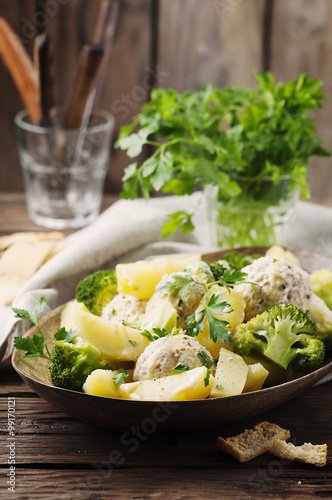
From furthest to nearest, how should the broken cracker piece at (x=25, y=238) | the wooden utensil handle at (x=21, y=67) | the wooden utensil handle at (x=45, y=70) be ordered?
the wooden utensil handle at (x=21, y=67), the wooden utensil handle at (x=45, y=70), the broken cracker piece at (x=25, y=238)

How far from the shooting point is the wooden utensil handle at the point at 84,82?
240 cm

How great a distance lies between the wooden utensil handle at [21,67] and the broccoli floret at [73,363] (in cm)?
150

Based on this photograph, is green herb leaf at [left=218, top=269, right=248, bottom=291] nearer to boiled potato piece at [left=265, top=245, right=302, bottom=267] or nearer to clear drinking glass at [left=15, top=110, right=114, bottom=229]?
boiled potato piece at [left=265, top=245, right=302, bottom=267]

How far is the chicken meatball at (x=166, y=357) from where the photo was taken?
4.04 feet

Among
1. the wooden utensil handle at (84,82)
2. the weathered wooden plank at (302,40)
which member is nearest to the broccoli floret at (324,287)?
the wooden utensil handle at (84,82)

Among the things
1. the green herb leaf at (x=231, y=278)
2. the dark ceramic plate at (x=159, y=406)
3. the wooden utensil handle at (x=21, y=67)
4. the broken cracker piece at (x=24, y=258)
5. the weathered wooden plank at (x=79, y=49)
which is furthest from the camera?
the weathered wooden plank at (x=79, y=49)

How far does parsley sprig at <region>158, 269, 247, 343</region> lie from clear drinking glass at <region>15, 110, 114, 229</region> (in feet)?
4.02

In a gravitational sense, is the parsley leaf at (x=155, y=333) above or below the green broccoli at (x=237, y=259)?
above

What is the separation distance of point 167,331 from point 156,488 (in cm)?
31

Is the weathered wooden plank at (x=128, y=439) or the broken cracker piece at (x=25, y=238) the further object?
the broken cracker piece at (x=25, y=238)

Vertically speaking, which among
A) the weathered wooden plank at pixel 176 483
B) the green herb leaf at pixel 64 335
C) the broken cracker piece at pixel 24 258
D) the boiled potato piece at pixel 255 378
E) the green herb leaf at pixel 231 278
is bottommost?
the broken cracker piece at pixel 24 258

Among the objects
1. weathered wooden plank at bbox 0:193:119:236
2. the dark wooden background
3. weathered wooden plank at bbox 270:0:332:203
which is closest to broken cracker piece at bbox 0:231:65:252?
weathered wooden plank at bbox 0:193:119:236

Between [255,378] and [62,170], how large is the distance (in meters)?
1.56

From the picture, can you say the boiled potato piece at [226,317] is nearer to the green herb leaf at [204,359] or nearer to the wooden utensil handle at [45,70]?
the green herb leaf at [204,359]
